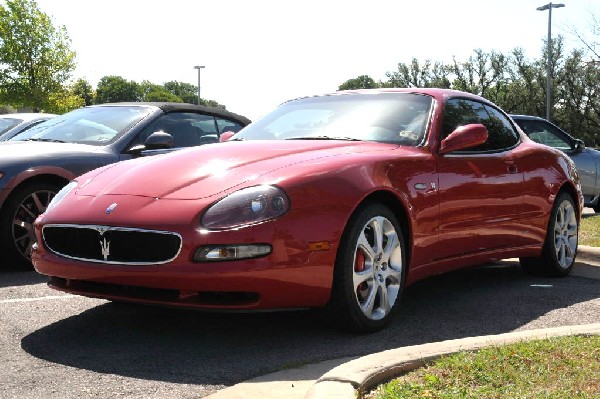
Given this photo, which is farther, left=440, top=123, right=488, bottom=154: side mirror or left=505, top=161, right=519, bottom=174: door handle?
left=505, top=161, right=519, bottom=174: door handle

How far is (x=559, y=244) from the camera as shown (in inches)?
274

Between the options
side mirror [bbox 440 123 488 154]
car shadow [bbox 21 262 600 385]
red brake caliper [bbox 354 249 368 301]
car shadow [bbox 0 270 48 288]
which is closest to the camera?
car shadow [bbox 21 262 600 385]

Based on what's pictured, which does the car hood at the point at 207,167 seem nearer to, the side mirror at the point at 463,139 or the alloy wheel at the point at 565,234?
the side mirror at the point at 463,139

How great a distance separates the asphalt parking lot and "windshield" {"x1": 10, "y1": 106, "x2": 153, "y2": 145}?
173 cm

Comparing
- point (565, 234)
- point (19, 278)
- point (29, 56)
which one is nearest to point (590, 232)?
point (565, 234)

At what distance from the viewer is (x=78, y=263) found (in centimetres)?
446

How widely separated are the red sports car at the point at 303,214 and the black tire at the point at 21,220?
1.94m

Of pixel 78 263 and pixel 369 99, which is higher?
pixel 369 99

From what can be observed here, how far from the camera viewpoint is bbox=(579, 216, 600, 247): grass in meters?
8.55

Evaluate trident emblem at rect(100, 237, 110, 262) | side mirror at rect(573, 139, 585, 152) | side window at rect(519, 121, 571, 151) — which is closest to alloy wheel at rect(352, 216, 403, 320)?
trident emblem at rect(100, 237, 110, 262)

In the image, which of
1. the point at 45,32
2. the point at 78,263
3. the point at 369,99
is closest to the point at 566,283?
the point at 369,99

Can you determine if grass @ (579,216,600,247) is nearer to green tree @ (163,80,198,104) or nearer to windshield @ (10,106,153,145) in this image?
windshield @ (10,106,153,145)

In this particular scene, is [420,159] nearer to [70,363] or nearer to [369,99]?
[369,99]

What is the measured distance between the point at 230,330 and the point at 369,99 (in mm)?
2010
